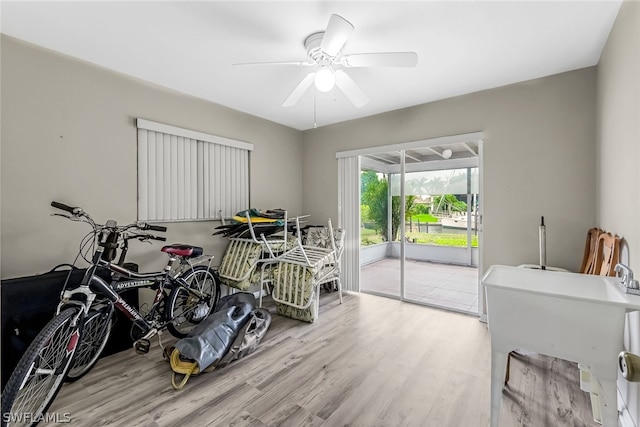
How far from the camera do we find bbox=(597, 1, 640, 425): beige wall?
1.46 m

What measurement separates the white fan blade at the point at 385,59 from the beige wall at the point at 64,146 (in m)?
2.08

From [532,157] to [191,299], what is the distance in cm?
364

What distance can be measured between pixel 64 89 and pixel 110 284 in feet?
5.46

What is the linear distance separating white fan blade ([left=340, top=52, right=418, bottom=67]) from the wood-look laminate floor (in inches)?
87.9

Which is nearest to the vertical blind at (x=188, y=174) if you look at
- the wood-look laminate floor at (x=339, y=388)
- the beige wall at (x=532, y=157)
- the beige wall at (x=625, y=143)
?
the wood-look laminate floor at (x=339, y=388)

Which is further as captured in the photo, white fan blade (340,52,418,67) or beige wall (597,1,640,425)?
white fan blade (340,52,418,67)

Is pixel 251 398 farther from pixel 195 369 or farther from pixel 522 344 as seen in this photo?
pixel 522 344

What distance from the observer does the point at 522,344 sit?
1.29 meters

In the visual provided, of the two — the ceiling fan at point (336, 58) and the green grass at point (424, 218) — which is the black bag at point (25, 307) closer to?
the ceiling fan at point (336, 58)

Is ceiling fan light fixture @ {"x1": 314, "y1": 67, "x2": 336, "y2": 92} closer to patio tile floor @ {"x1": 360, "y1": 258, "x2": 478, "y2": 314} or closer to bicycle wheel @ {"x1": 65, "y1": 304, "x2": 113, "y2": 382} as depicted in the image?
bicycle wheel @ {"x1": 65, "y1": 304, "x2": 113, "y2": 382}

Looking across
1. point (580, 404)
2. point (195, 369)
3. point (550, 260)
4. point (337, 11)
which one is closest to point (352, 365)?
point (195, 369)

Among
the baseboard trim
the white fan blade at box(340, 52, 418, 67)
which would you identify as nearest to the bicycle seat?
the white fan blade at box(340, 52, 418, 67)

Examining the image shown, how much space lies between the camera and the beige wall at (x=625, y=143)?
1.46 metres

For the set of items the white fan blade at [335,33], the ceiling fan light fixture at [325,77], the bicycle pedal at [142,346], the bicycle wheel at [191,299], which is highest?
the white fan blade at [335,33]
